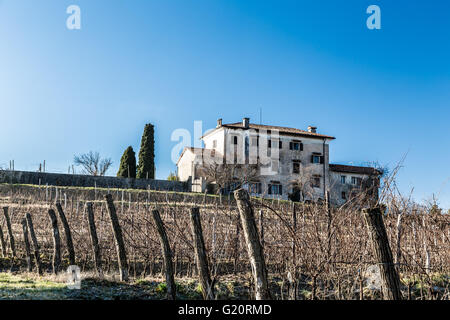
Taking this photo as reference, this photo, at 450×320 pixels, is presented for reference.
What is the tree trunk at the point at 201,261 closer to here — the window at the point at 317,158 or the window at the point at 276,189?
the window at the point at 276,189

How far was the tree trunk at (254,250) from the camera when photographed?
3.89 m

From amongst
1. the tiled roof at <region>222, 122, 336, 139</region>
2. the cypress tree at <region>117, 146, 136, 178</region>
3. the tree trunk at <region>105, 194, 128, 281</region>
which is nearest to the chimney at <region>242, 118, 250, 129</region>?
the tiled roof at <region>222, 122, 336, 139</region>

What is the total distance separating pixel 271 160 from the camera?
125 feet

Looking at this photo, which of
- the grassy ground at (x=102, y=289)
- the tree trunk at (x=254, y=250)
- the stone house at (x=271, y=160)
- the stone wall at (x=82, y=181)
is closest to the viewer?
the tree trunk at (x=254, y=250)

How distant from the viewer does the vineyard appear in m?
5.61

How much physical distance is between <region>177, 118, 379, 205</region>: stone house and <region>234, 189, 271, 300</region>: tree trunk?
3046 centimetres

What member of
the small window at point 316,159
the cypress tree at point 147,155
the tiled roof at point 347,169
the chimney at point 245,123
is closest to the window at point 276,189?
the small window at point 316,159

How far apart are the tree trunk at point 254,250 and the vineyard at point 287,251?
158mm

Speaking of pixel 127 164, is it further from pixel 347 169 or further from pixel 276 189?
pixel 347 169

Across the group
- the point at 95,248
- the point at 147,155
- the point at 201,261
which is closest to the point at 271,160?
the point at 147,155

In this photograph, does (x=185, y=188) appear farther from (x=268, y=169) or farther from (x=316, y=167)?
(x=316, y=167)

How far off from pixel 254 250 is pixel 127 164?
3500 centimetres

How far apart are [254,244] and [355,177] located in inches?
1533
